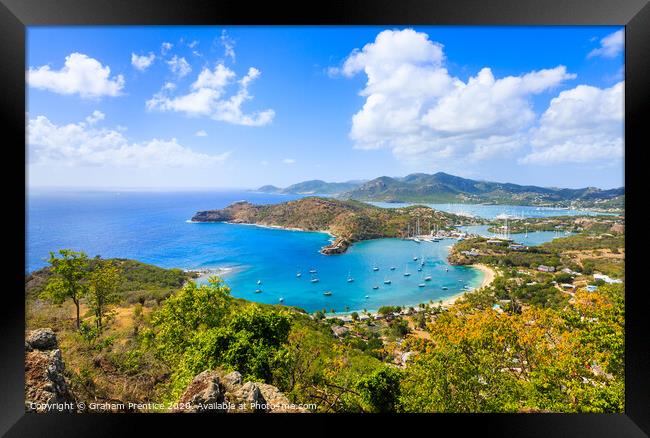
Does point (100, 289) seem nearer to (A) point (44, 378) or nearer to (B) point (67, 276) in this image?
(B) point (67, 276)

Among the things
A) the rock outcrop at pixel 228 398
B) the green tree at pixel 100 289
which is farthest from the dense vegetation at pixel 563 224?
the green tree at pixel 100 289

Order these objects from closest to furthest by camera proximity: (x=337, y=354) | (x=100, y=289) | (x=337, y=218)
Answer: (x=100, y=289)
(x=337, y=354)
(x=337, y=218)

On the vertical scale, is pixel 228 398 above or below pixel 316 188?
below

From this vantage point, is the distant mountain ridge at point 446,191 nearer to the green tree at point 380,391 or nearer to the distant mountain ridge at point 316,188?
the distant mountain ridge at point 316,188

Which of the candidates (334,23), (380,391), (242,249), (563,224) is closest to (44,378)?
(380,391)

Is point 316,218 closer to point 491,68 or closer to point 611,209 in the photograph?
point 491,68

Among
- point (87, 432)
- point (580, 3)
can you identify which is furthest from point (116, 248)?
point (580, 3)
